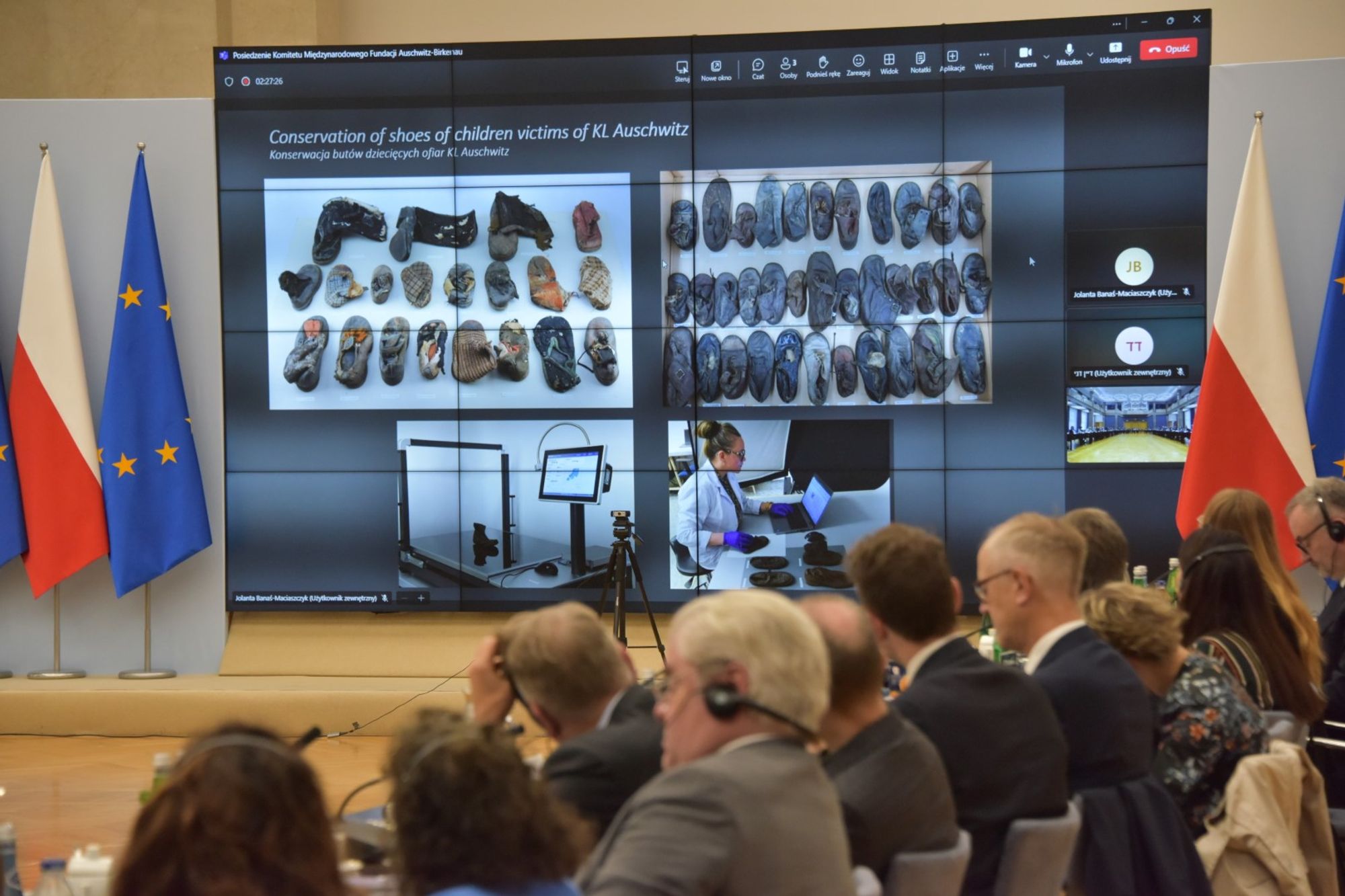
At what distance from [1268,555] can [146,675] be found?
5.40m

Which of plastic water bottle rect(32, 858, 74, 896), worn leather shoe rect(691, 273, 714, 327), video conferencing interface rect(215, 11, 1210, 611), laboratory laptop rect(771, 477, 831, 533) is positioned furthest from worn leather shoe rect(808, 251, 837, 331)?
plastic water bottle rect(32, 858, 74, 896)

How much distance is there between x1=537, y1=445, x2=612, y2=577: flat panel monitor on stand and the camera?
6.58m

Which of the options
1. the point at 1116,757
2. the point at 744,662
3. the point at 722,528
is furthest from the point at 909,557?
the point at 722,528

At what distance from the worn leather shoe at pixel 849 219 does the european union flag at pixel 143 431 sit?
3.41 meters

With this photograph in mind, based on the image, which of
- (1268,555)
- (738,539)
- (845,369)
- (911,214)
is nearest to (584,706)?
(1268,555)

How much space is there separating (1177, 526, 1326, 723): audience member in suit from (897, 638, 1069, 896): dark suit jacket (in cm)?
104

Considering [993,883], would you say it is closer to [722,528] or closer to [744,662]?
[744,662]

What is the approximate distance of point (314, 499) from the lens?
672 centimetres

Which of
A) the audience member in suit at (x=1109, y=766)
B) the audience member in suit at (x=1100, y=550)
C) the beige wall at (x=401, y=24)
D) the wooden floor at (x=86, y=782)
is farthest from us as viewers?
the beige wall at (x=401, y=24)

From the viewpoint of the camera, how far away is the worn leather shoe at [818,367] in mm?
6480

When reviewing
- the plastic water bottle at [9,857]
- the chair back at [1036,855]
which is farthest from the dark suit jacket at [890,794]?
the plastic water bottle at [9,857]

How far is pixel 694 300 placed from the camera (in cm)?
652

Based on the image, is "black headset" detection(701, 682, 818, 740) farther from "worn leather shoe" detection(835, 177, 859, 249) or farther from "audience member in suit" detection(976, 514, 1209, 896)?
"worn leather shoe" detection(835, 177, 859, 249)

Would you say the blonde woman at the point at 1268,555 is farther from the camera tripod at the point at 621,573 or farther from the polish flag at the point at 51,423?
the polish flag at the point at 51,423
